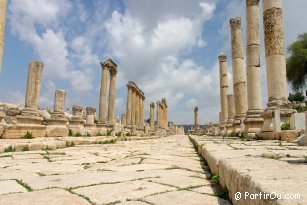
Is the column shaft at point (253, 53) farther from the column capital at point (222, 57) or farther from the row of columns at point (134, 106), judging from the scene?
the row of columns at point (134, 106)

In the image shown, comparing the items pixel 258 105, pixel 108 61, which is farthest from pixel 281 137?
pixel 108 61

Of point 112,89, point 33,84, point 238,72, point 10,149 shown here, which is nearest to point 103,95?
point 112,89

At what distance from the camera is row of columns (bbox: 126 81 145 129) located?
29406 mm

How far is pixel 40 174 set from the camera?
3.68 meters

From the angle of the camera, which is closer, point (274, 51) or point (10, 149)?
point (10, 149)

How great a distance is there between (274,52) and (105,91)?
569 inches

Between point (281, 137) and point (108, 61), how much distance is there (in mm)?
16930

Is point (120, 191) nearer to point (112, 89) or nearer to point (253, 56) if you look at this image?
point (253, 56)

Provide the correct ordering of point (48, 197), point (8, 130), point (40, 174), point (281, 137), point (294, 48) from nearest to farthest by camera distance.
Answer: point (48, 197) < point (40, 174) < point (281, 137) < point (8, 130) < point (294, 48)

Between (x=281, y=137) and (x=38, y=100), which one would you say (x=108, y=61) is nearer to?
(x=38, y=100)

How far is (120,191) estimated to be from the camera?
8.39 ft

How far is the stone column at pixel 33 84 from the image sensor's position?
12719 mm

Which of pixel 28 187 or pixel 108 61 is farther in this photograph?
pixel 108 61

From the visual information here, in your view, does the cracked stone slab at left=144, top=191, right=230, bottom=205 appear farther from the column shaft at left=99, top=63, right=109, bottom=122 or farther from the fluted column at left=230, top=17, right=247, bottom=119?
the column shaft at left=99, top=63, right=109, bottom=122
